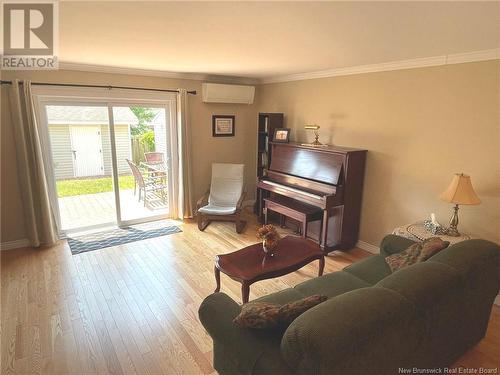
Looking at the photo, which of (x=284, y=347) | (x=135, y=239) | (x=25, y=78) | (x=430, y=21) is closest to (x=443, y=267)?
(x=284, y=347)

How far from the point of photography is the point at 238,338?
58.5 inches

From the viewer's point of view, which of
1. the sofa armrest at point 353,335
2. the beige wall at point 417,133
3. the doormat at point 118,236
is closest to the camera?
the sofa armrest at point 353,335

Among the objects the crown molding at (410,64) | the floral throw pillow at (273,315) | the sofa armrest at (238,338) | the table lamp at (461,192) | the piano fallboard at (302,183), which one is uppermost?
the crown molding at (410,64)

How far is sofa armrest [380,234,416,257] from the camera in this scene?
8.41 feet

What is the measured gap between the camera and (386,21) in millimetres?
1866

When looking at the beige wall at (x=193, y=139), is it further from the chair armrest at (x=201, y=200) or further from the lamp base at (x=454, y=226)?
the lamp base at (x=454, y=226)

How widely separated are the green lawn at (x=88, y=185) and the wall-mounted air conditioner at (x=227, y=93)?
1744 mm

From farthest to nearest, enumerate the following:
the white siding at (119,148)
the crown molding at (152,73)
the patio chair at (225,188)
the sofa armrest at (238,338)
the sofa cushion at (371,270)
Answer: the patio chair at (225,188), the white siding at (119,148), the crown molding at (152,73), the sofa cushion at (371,270), the sofa armrest at (238,338)

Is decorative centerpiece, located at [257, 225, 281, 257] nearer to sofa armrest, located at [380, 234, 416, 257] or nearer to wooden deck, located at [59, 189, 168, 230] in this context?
sofa armrest, located at [380, 234, 416, 257]

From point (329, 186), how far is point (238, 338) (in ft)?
8.19

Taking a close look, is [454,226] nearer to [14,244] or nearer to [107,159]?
[107,159]

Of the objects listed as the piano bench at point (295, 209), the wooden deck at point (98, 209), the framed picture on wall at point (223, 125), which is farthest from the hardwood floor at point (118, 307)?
the framed picture on wall at point (223, 125)

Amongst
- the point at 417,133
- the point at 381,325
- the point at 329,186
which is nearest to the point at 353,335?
the point at 381,325

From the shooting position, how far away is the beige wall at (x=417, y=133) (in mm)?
2721
